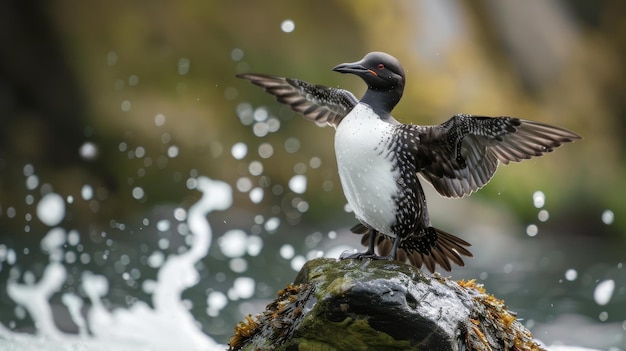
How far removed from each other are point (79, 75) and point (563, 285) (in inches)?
208

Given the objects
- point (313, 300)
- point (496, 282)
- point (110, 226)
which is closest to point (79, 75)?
point (110, 226)

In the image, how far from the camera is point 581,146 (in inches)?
320

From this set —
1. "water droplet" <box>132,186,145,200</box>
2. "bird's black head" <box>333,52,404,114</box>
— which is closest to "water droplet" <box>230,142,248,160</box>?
"water droplet" <box>132,186,145,200</box>

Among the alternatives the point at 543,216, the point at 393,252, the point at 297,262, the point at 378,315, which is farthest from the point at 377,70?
the point at 543,216

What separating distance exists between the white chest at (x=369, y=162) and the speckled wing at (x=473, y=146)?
5.8 inches

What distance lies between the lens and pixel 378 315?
2.88m

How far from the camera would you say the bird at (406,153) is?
3.19m

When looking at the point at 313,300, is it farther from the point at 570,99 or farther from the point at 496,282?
the point at 570,99

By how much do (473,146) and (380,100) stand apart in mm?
458

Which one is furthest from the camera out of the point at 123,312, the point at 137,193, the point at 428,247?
the point at 137,193

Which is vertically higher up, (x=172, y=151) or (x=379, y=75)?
(x=172, y=151)

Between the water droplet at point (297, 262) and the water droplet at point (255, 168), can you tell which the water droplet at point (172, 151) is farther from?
the water droplet at point (297, 262)

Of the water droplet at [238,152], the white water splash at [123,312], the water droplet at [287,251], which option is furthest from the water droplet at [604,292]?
the water droplet at [238,152]

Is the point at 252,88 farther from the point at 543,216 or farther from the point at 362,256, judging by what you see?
the point at 362,256
